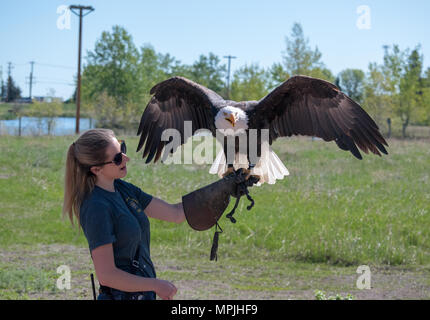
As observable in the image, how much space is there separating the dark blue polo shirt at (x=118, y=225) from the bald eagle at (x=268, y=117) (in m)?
1.48

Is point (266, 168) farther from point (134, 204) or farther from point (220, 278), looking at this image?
point (220, 278)

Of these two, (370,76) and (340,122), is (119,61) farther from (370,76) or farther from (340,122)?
(340,122)

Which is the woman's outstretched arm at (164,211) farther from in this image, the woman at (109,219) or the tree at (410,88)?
the tree at (410,88)

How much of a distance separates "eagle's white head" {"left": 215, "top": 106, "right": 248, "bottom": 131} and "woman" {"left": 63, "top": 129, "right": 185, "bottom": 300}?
142 centimetres

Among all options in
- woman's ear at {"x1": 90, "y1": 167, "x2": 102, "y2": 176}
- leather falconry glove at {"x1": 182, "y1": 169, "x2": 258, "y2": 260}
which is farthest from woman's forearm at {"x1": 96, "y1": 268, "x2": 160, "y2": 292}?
leather falconry glove at {"x1": 182, "y1": 169, "x2": 258, "y2": 260}

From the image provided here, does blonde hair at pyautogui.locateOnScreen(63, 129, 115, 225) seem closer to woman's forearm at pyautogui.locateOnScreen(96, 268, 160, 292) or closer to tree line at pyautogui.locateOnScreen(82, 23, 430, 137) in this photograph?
woman's forearm at pyautogui.locateOnScreen(96, 268, 160, 292)

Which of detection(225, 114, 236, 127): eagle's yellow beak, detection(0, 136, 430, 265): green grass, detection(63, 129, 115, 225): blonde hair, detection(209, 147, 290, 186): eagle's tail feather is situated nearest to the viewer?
detection(63, 129, 115, 225): blonde hair

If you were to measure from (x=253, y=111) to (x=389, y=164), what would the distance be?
1386 centimetres

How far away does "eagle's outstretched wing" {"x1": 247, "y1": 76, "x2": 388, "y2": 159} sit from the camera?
13.7 ft

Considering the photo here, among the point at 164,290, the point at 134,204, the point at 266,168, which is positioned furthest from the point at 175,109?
the point at 164,290

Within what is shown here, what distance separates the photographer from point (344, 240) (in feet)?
27.0

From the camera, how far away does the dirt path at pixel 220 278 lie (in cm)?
643

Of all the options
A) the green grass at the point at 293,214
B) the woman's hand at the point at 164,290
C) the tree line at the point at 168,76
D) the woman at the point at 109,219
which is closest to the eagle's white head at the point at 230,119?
the woman at the point at 109,219

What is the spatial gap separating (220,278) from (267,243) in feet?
5.24
